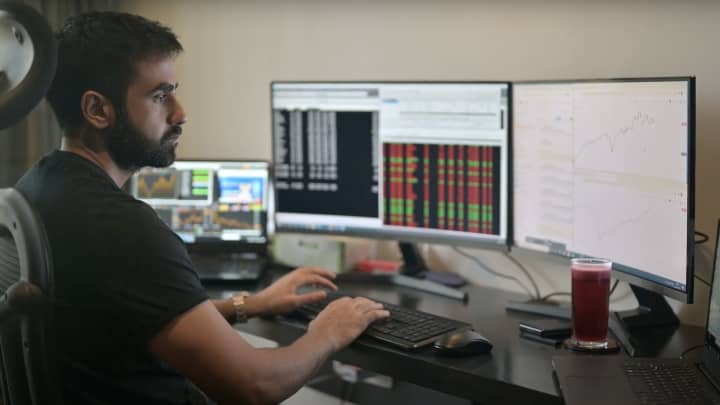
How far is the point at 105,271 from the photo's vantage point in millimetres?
1431

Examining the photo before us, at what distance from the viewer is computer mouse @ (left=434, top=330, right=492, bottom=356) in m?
1.70

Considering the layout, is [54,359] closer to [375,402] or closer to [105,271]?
[105,271]

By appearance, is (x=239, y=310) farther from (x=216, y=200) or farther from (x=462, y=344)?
(x=216, y=200)

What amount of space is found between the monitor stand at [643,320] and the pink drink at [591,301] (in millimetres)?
73

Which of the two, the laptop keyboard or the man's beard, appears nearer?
the laptop keyboard

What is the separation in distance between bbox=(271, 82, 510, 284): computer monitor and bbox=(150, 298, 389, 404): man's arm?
0.80 meters

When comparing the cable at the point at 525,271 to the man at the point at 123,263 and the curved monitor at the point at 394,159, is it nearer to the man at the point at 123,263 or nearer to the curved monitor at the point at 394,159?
the curved monitor at the point at 394,159

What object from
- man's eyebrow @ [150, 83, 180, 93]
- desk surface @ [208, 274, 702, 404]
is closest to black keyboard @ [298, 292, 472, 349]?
desk surface @ [208, 274, 702, 404]

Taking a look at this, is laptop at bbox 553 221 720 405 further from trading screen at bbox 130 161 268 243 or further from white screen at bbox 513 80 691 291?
trading screen at bbox 130 161 268 243

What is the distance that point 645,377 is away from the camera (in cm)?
152

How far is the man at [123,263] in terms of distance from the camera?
4.70 ft

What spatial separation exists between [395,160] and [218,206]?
22.7 inches

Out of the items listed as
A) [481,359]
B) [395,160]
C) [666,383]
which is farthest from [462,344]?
[395,160]

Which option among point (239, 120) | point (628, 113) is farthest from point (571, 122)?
point (239, 120)
